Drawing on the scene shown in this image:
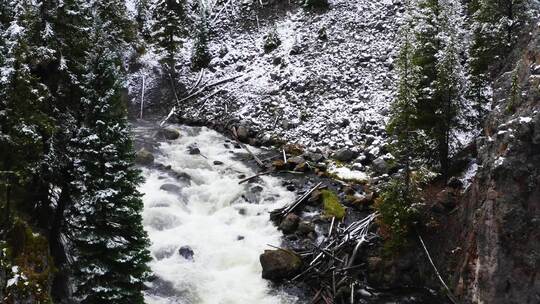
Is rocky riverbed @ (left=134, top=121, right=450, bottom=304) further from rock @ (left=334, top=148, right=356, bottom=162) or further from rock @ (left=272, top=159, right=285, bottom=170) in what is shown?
rock @ (left=334, top=148, right=356, bottom=162)

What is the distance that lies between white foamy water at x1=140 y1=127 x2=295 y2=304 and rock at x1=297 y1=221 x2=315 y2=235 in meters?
0.99

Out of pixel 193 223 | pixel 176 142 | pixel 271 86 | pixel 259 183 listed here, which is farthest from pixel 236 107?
pixel 193 223

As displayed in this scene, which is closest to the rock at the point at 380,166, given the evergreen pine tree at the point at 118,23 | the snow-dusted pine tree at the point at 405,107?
the snow-dusted pine tree at the point at 405,107

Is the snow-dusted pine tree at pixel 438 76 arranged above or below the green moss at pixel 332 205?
above

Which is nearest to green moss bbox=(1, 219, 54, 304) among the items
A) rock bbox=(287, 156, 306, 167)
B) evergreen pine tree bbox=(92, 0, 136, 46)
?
rock bbox=(287, 156, 306, 167)

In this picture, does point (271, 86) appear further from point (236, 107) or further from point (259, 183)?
point (259, 183)

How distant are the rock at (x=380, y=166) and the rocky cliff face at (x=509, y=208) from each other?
7.58 metres

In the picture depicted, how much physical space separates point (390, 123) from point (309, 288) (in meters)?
6.88

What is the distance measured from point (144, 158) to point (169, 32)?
51.2 ft

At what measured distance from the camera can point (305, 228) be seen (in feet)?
60.7

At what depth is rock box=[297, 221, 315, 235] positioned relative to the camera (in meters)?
18.5

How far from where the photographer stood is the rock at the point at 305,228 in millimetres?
18469

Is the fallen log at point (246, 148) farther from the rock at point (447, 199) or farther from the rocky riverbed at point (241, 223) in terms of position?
the rock at point (447, 199)

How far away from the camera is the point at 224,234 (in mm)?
18844
